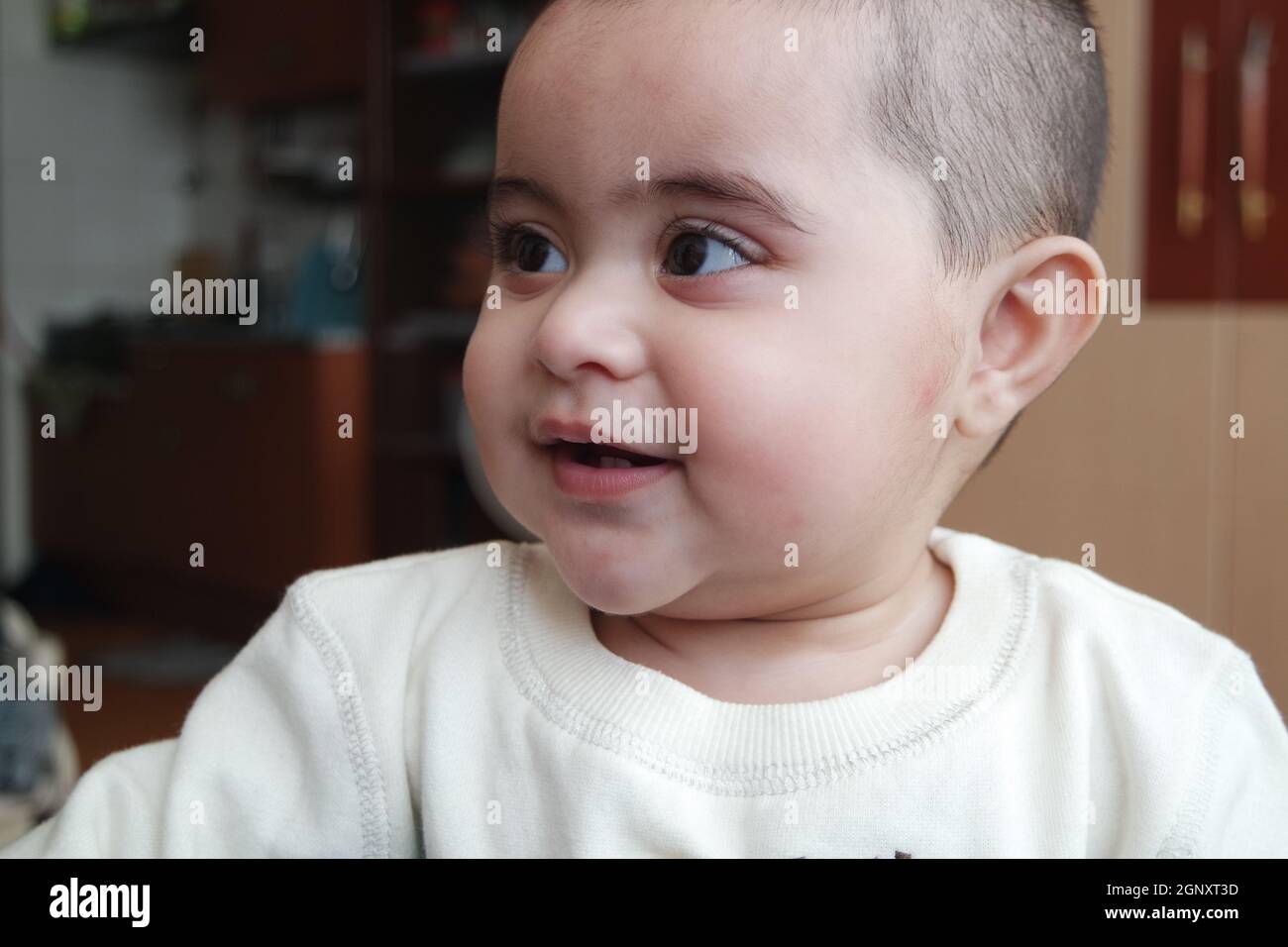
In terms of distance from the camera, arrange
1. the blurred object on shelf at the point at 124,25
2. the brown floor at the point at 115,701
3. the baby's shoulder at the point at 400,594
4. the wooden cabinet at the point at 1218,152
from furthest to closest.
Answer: the blurred object on shelf at the point at 124,25 < the wooden cabinet at the point at 1218,152 < the brown floor at the point at 115,701 < the baby's shoulder at the point at 400,594

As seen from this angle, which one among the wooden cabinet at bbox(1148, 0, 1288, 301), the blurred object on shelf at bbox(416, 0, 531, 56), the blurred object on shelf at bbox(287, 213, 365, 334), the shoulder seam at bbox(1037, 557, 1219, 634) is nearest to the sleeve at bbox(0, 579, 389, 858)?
the shoulder seam at bbox(1037, 557, 1219, 634)

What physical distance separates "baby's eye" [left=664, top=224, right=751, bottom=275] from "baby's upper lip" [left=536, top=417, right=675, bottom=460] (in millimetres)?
70

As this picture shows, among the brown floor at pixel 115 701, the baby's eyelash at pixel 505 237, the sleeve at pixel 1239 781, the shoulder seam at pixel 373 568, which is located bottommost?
the brown floor at pixel 115 701

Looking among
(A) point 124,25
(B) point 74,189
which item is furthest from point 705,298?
(B) point 74,189

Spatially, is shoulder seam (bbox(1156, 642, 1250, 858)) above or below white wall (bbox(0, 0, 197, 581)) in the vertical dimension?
below

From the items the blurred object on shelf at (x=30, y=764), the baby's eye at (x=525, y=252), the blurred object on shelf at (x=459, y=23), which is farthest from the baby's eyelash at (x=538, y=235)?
the blurred object on shelf at (x=459, y=23)

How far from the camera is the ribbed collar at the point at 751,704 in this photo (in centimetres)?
53

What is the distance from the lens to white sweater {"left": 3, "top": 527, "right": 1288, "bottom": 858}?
1.71 feet

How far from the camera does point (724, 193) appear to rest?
48cm

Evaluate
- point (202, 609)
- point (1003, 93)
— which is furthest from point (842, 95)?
point (202, 609)

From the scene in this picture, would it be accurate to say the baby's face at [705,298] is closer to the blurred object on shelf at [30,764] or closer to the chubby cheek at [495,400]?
the chubby cheek at [495,400]

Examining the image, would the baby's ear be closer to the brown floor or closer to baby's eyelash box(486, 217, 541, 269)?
baby's eyelash box(486, 217, 541, 269)

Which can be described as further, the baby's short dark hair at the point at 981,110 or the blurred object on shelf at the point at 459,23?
the blurred object on shelf at the point at 459,23
